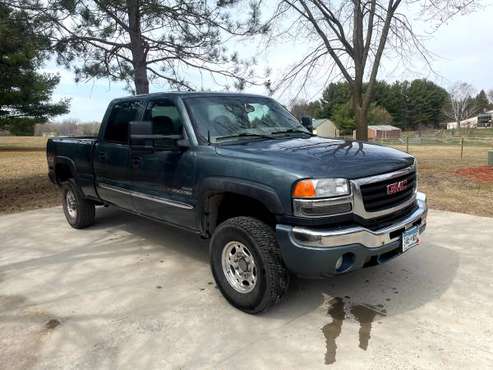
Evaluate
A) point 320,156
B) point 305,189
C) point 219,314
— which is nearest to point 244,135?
Result: point 320,156

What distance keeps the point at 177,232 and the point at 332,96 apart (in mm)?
80493

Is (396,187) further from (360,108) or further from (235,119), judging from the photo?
(360,108)

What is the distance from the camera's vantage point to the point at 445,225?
19.4 ft

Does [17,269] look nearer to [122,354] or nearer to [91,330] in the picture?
[91,330]

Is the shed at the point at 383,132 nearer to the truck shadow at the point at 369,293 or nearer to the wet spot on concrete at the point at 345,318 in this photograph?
the truck shadow at the point at 369,293

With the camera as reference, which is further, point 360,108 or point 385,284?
point 360,108

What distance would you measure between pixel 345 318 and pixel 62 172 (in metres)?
4.88

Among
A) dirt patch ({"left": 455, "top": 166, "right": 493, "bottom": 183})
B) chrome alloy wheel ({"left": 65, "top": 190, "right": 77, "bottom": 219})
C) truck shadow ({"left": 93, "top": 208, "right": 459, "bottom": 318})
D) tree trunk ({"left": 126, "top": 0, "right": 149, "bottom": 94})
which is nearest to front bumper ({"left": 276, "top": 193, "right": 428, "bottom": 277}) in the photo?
truck shadow ({"left": 93, "top": 208, "right": 459, "bottom": 318})

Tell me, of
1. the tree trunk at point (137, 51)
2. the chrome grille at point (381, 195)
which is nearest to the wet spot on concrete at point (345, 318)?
the chrome grille at point (381, 195)

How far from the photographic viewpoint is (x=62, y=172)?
6.34m

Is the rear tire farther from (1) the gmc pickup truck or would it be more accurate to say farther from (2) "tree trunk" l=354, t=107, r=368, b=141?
(2) "tree trunk" l=354, t=107, r=368, b=141

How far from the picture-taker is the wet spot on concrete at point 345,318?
9.54 ft

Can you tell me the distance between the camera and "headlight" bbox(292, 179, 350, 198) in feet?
9.70

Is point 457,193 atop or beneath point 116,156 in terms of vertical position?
beneath
